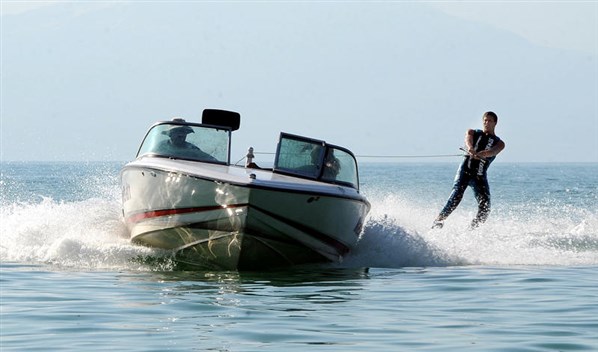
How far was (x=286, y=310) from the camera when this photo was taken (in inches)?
412

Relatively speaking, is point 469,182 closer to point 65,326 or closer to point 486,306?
point 486,306

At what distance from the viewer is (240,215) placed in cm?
1311

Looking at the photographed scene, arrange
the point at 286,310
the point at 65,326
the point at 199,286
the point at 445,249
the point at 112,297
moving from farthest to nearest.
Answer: the point at 445,249 → the point at 199,286 → the point at 112,297 → the point at 286,310 → the point at 65,326

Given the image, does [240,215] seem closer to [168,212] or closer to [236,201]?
[236,201]

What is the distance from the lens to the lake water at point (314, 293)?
8992mm

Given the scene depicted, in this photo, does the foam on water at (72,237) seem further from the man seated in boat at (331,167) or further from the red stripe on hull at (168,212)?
the man seated in boat at (331,167)

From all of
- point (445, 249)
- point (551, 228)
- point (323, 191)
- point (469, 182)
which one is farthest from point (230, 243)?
point (551, 228)

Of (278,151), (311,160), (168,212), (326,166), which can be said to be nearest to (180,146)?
(278,151)

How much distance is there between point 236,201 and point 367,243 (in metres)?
3.04

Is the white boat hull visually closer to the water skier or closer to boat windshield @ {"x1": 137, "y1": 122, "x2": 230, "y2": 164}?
boat windshield @ {"x1": 137, "y1": 122, "x2": 230, "y2": 164}

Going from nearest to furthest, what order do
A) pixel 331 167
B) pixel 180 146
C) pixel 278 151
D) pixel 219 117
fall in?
1. pixel 278 151
2. pixel 331 167
3. pixel 180 146
4. pixel 219 117

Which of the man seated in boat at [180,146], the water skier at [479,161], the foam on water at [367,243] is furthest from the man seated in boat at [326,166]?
the water skier at [479,161]

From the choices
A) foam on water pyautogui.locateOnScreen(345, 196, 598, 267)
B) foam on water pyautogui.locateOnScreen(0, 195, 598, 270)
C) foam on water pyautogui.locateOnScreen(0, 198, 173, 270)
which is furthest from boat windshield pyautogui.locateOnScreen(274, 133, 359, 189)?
foam on water pyautogui.locateOnScreen(0, 198, 173, 270)

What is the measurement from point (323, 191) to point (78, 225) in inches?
190
